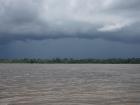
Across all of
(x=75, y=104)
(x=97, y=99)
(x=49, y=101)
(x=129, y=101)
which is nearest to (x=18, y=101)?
(x=49, y=101)

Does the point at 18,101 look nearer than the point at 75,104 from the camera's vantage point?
No

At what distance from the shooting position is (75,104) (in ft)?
104

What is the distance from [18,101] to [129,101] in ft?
41.5

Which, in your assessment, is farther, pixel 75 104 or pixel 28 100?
pixel 28 100

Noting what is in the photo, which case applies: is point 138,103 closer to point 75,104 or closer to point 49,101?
point 75,104

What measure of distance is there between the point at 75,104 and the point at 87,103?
5.06 feet

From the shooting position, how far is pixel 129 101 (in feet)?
112

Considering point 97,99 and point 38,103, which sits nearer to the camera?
point 38,103

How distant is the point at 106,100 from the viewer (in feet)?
113

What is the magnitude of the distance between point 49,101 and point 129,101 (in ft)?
30.0

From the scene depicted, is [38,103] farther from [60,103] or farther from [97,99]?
[97,99]

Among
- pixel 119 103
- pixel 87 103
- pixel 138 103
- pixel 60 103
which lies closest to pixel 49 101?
pixel 60 103

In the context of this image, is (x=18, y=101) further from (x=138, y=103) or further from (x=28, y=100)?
(x=138, y=103)

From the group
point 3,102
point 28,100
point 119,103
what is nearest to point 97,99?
point 119,103
